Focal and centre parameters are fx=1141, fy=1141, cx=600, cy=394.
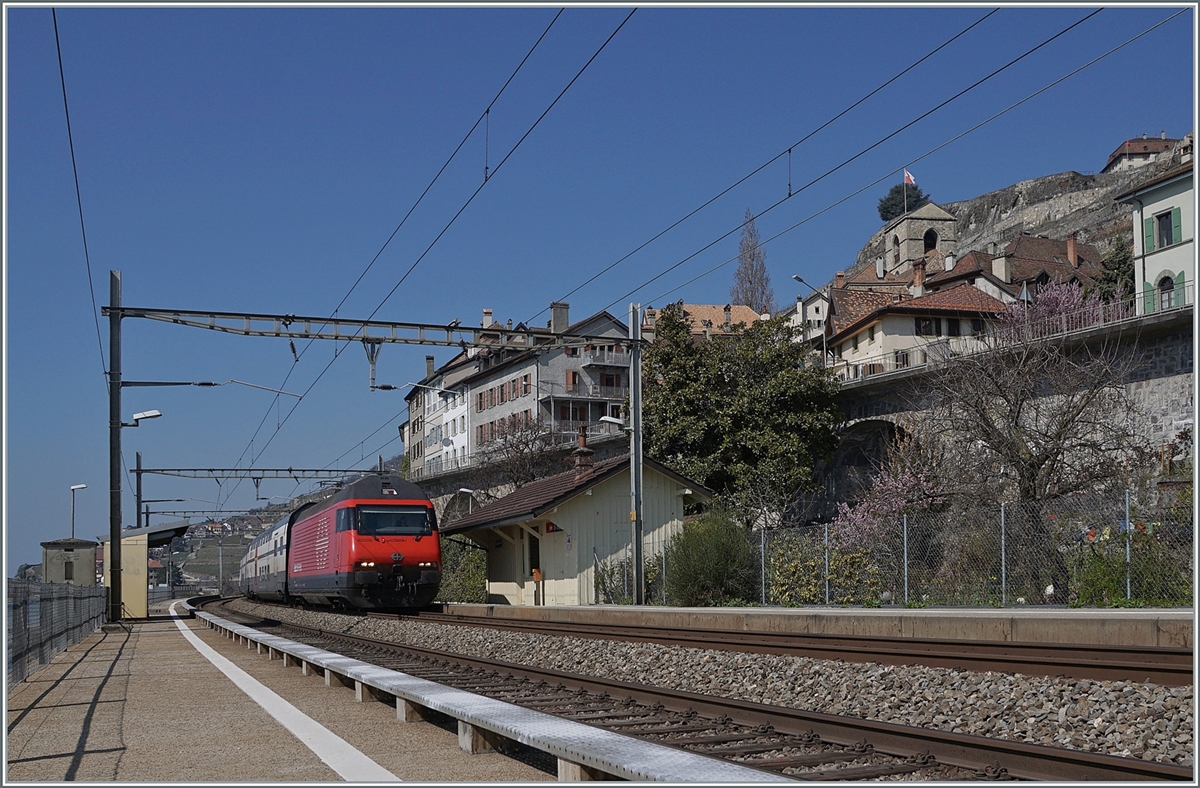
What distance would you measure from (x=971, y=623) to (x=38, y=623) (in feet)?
43.7

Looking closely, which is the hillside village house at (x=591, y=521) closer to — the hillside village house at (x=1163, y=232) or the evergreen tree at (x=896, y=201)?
the hillside village house at (x=1163, y=232)

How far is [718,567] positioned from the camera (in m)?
25.8

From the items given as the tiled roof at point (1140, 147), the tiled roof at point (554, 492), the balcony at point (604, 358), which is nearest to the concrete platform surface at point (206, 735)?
the tiled roof at point (554, 492)

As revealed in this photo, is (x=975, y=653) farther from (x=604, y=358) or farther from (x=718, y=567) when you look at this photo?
(x=604, y=358)

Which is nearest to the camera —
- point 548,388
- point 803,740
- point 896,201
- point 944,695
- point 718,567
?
point 803,740

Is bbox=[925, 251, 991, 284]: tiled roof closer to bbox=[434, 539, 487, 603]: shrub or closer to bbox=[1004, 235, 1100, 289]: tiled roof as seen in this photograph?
bbox=[1004, 235, 1100, 289]: tiled roof

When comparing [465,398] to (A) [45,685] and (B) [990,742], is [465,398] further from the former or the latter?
(B) [990,742]

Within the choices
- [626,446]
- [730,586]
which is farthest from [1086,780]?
[626,446]

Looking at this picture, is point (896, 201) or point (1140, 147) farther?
point (896, 201)

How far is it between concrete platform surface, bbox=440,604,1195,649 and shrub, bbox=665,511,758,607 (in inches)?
95.1

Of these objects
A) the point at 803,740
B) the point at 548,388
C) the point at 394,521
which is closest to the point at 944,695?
the point at 803,740

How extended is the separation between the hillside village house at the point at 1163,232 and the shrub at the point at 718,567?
28.4 m

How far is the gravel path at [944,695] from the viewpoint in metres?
7.95

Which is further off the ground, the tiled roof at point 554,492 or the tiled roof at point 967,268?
the tiled roof at point 967,268
